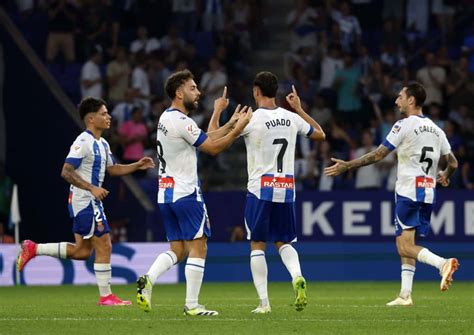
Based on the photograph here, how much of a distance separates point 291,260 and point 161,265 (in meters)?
1.29

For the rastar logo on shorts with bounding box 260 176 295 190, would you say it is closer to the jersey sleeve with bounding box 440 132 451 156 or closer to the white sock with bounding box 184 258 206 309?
the white sock with bounding box 184 258 206 309

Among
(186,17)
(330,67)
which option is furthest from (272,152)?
(186,17)

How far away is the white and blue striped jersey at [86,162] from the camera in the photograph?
15477 millimetres

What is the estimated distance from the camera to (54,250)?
16.2m

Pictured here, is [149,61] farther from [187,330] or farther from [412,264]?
[187,330]

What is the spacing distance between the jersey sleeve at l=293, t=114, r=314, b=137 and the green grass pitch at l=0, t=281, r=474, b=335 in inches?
72.1

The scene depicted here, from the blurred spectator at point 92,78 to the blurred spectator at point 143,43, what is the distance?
3.47ft

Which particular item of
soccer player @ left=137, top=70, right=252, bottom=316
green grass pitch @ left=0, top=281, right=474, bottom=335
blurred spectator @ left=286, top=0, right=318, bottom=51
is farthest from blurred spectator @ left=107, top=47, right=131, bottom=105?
soccer player @ left=137, top=70, right=252, bottom=316

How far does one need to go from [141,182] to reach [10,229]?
254 centimetres

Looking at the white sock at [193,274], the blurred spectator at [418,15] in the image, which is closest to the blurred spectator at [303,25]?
the blurred spectator at [418,15]

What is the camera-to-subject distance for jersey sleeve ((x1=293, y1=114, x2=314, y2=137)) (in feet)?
45.6

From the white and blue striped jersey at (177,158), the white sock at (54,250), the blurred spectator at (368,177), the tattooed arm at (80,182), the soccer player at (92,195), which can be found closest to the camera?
the white and blue striped jersey at (177,158)

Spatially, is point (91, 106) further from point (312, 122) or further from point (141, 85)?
point (141, 85)

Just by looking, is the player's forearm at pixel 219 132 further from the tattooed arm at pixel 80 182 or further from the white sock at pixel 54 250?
the white sock at pixel 54 250
